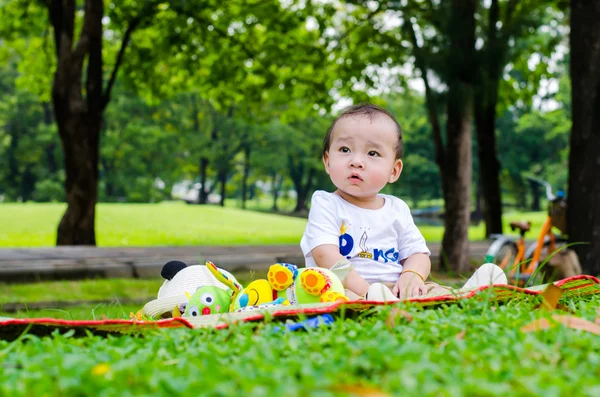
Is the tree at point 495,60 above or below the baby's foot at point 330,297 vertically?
above

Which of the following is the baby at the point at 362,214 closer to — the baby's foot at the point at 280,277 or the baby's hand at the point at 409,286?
the baby's hand at the point at 409,286

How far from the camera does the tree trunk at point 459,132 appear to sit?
9125mm

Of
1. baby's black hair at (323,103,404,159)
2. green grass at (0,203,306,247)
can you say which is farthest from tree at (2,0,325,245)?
baby's black hair at (323,103,404,159)

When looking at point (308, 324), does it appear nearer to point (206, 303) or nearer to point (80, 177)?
point (206, 303)

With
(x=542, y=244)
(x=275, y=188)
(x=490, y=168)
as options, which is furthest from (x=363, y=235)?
(x=275, y=188)

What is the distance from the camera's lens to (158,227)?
2100cm

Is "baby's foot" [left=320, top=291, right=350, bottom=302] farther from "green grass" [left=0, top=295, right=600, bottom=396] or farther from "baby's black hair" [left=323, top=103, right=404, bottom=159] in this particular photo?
"baby's black hair" [left=323, top=103, right=404, bottom=159]

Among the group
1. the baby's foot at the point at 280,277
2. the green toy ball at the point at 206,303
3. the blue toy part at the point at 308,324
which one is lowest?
the green toy ball at the point at 206,303

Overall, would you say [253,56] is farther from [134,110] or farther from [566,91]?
[134,110]

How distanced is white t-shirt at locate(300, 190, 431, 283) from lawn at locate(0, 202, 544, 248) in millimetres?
11316

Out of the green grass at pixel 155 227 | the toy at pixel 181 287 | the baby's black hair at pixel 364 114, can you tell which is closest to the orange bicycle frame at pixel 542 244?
the baby's black hair at pixel 364 114

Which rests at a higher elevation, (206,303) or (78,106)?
(78,106)

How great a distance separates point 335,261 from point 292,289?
344 millimetres

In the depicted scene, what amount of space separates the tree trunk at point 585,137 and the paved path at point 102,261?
356 centimetres
